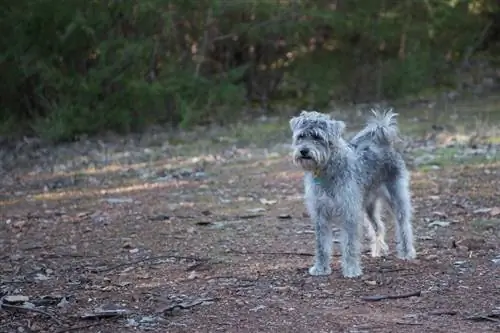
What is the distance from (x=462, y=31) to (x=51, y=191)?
13.7 m

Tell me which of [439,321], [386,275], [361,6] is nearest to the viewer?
[439,321]

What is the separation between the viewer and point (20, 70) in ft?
58.0

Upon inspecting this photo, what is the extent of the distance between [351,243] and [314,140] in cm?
93

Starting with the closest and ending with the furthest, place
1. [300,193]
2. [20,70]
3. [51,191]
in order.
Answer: [300,193] → [51,191] → [20,70]

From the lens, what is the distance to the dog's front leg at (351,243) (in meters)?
7.46

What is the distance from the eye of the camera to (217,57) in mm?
21484

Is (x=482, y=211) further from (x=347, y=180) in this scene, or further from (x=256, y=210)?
(x=347, y=180)

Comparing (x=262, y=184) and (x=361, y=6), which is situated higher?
(x=361, y=6)

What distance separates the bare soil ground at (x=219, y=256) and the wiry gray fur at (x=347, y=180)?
0.84ft

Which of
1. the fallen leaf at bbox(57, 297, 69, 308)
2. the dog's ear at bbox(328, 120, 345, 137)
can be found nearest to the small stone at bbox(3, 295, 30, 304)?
the fallen leaf at bbox(57, 297, 69, 308)

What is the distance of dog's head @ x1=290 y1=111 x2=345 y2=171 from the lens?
7.46 meters

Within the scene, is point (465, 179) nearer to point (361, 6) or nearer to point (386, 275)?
point (386, 275)

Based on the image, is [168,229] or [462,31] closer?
[168,229]

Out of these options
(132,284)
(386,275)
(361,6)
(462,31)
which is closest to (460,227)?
(386,275)
